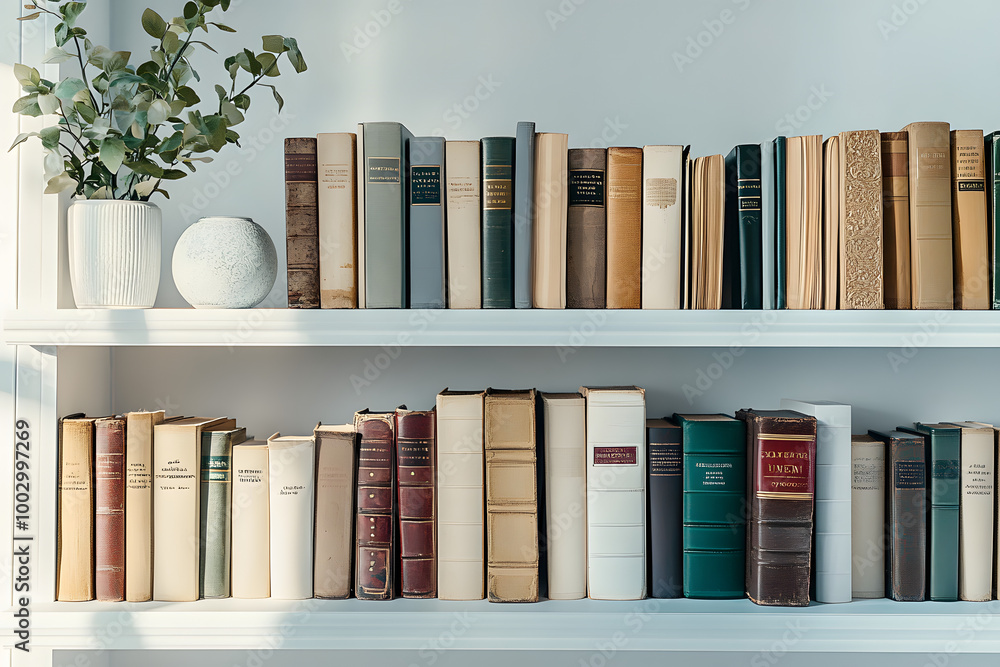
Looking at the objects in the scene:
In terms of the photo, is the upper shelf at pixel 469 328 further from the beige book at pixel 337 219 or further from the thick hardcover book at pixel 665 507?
the thick hardcover book at pixel 665 507

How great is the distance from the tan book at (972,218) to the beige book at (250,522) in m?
0.98

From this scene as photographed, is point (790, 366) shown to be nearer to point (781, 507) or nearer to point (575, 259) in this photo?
point (781, 507)

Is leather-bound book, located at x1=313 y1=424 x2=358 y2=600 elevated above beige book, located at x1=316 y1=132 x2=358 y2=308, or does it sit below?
below

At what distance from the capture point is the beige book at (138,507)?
3.02 ft

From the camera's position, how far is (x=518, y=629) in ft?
2.93

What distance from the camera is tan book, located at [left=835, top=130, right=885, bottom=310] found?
2.90 ft

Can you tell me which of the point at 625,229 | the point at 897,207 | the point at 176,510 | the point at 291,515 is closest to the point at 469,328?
the point at 625,229

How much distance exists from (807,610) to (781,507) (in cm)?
14

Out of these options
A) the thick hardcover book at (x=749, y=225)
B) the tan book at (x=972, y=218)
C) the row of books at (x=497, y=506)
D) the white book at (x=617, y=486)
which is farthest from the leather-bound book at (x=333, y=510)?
the tan book at (x=972, y=218)

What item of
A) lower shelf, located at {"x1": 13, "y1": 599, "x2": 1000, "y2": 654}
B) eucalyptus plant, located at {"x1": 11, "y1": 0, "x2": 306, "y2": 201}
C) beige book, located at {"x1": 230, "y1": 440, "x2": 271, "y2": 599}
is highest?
eucalyptus plant, located at {"x1": 11, "y1": 0, "x2": 306, "y2": 201}

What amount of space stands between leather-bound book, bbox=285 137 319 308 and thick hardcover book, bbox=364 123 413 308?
0.25 ft

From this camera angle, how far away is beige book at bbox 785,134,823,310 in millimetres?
899

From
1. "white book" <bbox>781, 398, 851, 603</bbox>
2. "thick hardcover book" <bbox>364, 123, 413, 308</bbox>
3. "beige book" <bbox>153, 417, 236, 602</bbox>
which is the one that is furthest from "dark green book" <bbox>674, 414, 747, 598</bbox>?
"beige book" <bbox>153, 417, 236, 602</bbox>

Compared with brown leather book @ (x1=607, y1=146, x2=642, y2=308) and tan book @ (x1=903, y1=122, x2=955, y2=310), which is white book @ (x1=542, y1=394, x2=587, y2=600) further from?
tan book @ (x1=903, y1=122, x2=955, y2=310)
